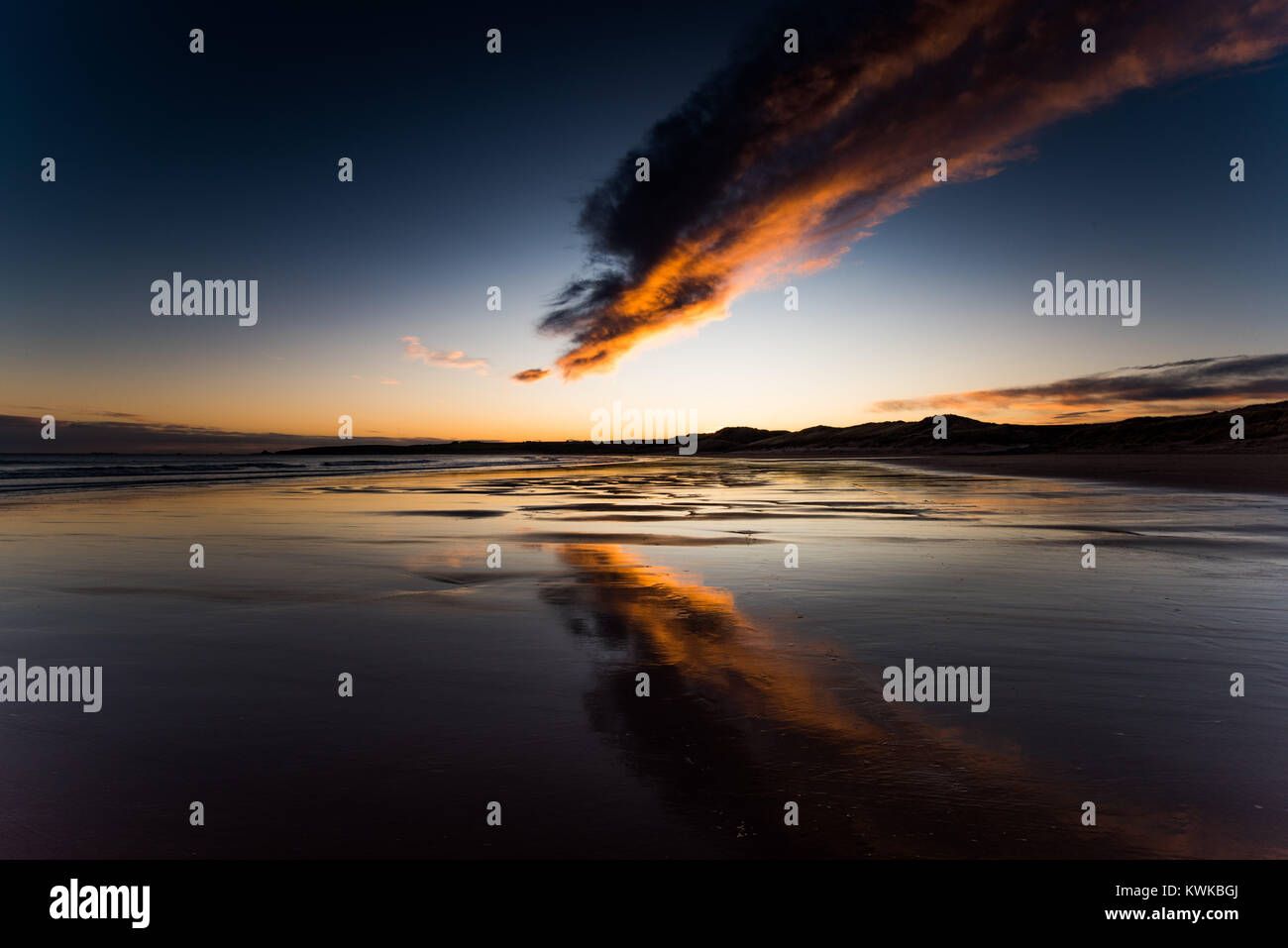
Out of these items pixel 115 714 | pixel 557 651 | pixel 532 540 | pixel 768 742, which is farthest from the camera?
pixel 532 540

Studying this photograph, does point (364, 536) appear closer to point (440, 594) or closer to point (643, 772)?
point (440, 594)

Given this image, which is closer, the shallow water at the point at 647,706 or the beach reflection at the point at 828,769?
the beach reflection at the point at 828,769

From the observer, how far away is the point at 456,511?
23.9 meters

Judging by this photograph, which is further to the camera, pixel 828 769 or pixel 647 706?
pixel 647 706

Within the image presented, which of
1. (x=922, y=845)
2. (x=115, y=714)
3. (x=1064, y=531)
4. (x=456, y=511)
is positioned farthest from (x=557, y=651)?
(x=456, y=511)

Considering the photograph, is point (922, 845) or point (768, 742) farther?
point (768, 742)

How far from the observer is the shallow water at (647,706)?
3.93m

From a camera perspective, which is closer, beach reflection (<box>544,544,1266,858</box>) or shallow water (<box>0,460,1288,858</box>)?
beach reflection (<box>544,544,1266,858</box>)

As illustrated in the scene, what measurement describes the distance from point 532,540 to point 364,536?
13.3ft

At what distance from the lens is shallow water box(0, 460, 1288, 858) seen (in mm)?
3926

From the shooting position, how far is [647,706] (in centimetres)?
575

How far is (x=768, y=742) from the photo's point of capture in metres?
4.96
